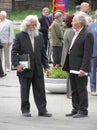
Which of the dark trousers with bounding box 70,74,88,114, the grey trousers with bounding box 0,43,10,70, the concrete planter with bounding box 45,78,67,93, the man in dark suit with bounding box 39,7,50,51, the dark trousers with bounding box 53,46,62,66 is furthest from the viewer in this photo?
the man in dark suit with bounding box 39,7,50,51

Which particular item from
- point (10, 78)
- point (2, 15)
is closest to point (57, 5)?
point (2, 15)

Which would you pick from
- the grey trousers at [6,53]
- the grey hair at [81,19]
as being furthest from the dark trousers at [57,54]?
the grey hair at [81,19]

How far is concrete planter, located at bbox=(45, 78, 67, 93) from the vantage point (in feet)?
50.4

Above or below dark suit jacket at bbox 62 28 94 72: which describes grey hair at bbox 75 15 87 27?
above

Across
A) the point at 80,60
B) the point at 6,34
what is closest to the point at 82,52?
the point at 80,60

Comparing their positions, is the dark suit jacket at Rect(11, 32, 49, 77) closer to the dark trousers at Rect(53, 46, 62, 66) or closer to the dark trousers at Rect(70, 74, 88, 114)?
the dark trousers at Rect(70, 74, 88, 114)

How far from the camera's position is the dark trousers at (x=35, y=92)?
1227 cm

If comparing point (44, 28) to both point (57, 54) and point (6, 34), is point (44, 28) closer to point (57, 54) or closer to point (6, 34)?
point (6, 34)

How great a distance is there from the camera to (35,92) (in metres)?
12.4

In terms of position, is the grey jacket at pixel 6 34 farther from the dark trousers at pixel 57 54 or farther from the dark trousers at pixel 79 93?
the dark trousers at pixel 79 93

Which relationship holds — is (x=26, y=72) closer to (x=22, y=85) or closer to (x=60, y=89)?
(x=22, y=85)

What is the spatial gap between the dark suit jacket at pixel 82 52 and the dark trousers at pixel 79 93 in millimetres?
209

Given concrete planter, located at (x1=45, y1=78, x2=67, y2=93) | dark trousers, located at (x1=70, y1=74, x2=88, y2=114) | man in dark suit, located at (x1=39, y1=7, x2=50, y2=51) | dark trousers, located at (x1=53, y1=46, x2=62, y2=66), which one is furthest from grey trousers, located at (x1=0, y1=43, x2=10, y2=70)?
dark trousers, located at (x1=70, y1=74, x2=88, y2=114)

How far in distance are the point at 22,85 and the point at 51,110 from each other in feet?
3.86
